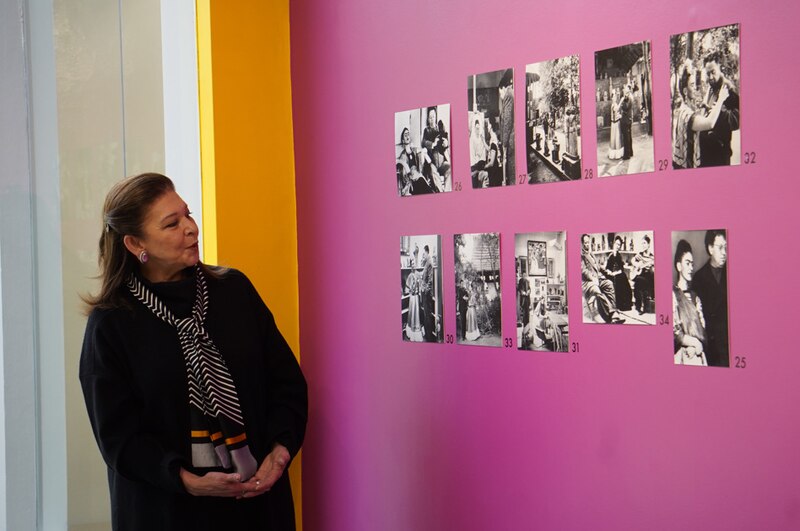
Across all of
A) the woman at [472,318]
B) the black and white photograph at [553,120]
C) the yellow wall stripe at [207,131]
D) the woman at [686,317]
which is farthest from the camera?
the yellow wall stripe at [207,131]

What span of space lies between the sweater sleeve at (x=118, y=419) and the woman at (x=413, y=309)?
0.85 metres

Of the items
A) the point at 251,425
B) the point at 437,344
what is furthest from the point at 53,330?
the point at 437,344

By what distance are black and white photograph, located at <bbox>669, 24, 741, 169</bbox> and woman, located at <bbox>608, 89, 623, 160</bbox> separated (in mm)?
147

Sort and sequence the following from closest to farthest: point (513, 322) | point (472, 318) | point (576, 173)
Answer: point (576, 173), point (513, 322), point (472, 318)

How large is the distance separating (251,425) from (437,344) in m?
0.64

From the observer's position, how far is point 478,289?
97.0 inches

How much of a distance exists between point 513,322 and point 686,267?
21.8 inches

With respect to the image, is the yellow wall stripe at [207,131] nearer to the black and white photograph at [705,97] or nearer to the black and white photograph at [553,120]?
the black and white photograph at [553,120]

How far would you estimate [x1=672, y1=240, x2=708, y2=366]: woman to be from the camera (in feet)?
6.49

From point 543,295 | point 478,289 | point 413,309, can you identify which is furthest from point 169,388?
point 543,295

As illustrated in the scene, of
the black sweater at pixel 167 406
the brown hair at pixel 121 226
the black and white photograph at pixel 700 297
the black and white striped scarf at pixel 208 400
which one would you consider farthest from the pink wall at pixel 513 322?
the brown hair at pixel 121 226

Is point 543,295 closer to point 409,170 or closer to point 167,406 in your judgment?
point 409,170

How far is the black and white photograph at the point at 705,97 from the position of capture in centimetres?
191

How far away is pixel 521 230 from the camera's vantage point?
235cm
